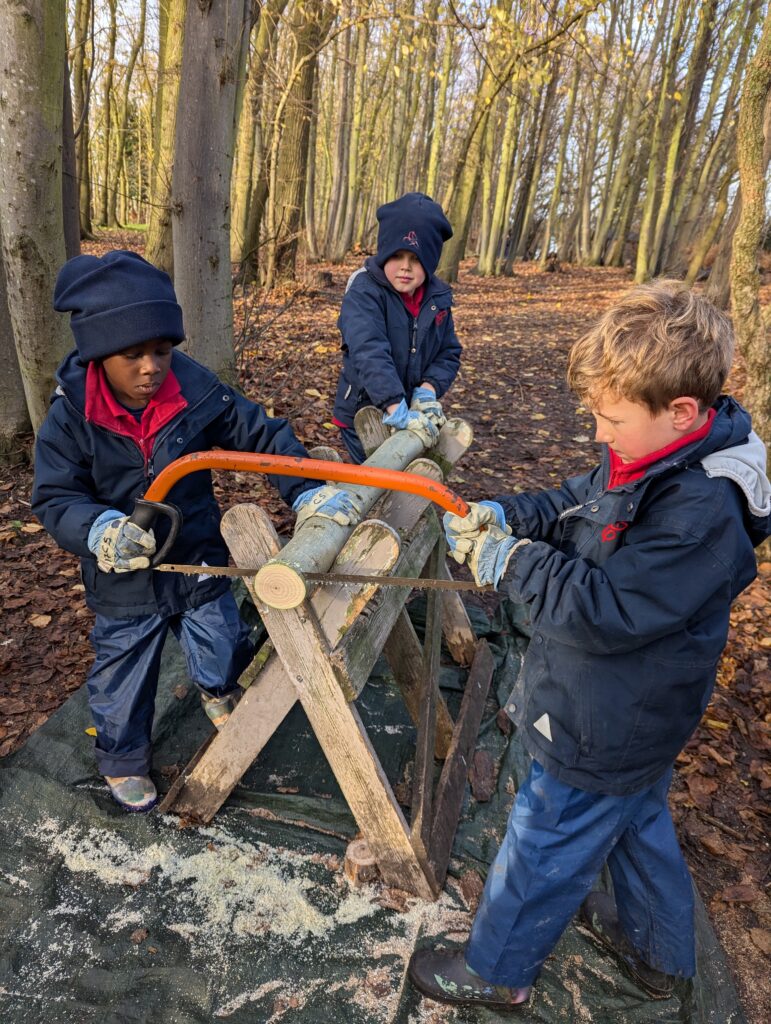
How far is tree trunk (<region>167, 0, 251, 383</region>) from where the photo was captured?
405 cm

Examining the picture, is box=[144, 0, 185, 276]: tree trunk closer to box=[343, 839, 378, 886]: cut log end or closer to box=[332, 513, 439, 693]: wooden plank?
box=[332, 513, 439, 693]: wooden plank

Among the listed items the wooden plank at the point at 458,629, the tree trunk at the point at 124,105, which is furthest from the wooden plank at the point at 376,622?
the tree trunk at the point at 124,105

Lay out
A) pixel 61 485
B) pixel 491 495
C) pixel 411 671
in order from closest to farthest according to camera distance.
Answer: pixel 61 485
pixel 411 671
pixel 491 495

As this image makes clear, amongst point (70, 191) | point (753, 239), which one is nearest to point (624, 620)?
point (753, 239)

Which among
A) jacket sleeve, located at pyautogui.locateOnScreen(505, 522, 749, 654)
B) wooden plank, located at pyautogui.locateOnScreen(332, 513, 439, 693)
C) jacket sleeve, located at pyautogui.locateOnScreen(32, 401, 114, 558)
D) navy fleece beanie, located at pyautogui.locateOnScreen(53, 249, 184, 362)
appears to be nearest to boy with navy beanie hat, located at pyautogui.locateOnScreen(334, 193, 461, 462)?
wooden plank, located at pyautogui.locateOnScreen(332, 513, 439, 693)

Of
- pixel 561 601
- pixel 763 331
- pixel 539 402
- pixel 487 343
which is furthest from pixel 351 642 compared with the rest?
pixel 487 343

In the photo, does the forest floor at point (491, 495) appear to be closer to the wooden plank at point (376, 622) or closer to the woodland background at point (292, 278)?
the woodland background at point (292, 278)

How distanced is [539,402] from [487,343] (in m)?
3.14

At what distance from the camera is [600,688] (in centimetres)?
164

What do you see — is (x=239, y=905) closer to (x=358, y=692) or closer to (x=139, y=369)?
(x=358, y=692)

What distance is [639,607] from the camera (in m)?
1.47

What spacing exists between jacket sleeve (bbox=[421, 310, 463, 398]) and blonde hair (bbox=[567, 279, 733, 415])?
87.6 inches

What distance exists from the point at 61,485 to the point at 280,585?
3.19 ft

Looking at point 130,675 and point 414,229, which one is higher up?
point 414,229
